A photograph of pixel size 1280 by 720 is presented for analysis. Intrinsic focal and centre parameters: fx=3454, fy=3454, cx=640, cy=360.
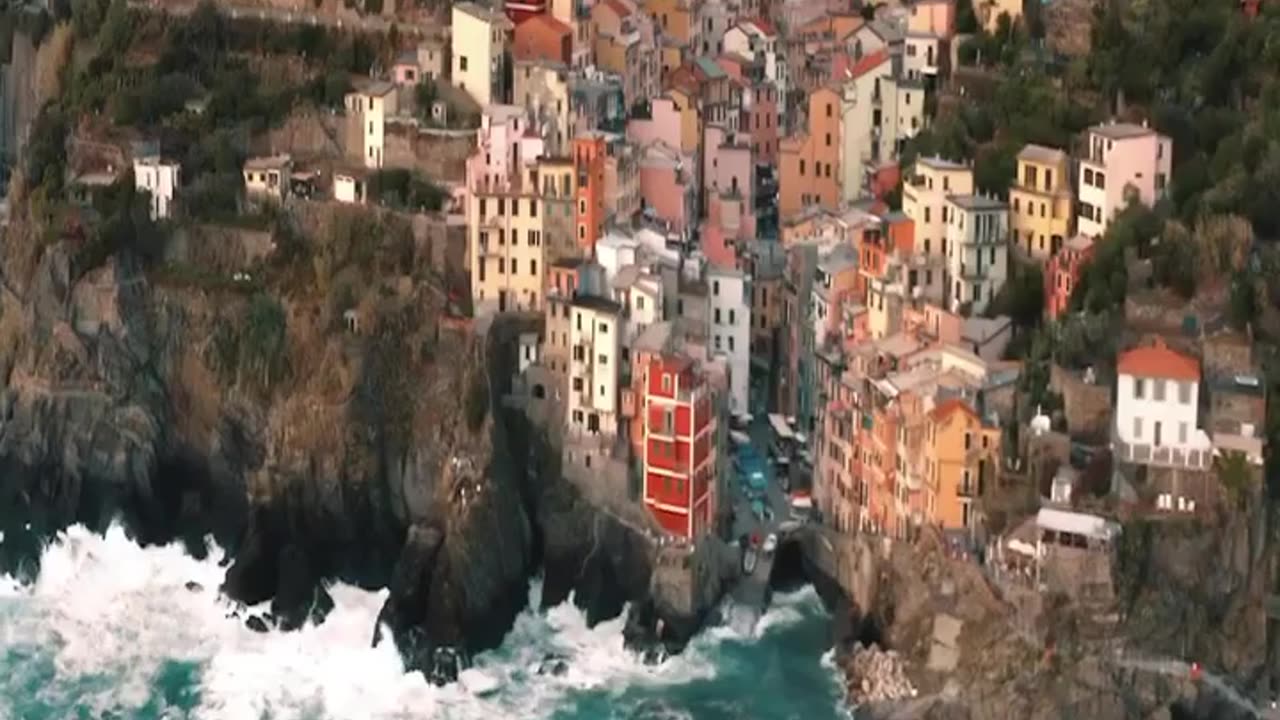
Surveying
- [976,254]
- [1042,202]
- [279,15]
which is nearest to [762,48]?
[279,15]

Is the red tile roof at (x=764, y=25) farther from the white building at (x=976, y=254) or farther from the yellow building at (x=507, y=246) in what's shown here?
the white building at (x=976, y=254)

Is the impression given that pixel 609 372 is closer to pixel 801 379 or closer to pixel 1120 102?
pixel 801 379

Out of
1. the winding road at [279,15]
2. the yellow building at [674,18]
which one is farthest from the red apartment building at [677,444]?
the yellow building at [674,18]

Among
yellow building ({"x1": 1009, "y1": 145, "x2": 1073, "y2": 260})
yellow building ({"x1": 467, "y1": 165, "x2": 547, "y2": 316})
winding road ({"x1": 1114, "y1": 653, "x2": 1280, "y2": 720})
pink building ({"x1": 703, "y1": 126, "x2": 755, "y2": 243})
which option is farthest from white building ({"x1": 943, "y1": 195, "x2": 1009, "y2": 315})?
winding road ({"x1": 1114, "y1": 653, "x2": 1280, "y2": 720})

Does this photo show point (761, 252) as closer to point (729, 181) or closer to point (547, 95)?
point (729, 181)

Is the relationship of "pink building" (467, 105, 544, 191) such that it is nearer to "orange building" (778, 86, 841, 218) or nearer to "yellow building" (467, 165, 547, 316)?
"yellow building" (467, 165, 547, 316)

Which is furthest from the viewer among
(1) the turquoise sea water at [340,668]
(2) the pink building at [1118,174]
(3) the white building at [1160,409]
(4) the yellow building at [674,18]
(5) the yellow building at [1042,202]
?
(4) the yellow building at [674,18]

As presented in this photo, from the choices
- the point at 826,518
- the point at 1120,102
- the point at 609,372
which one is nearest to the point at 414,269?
the point at 609,372
